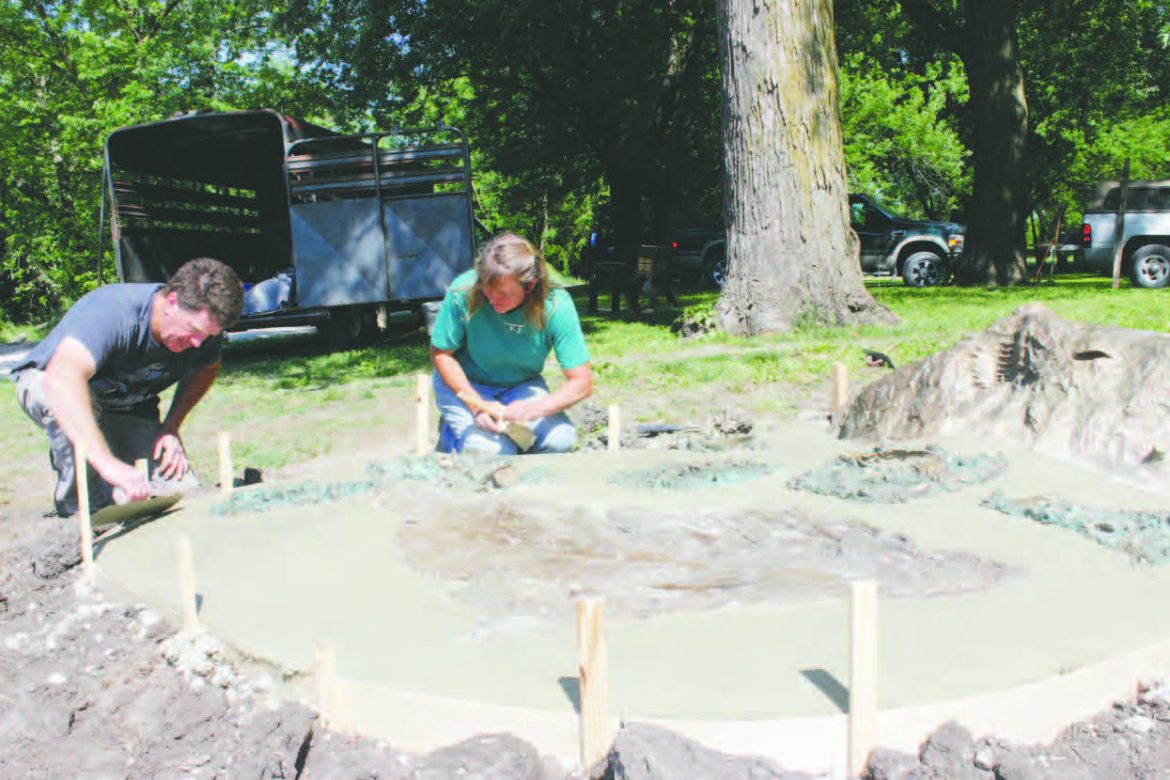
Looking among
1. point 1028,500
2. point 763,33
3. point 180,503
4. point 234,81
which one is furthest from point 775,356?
point 234,81

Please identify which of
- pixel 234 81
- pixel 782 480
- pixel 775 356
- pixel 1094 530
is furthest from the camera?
pixel 234 81

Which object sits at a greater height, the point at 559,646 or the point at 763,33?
the point at 763,33

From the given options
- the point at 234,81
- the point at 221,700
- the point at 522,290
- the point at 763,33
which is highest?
the point at 234,81

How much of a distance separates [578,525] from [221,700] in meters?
1.54

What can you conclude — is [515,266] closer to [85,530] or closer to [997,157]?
[85,530]

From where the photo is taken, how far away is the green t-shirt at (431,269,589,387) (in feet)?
16.5

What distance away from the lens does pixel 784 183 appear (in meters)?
9.55

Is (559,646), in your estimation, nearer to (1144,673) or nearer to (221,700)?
(221,700)

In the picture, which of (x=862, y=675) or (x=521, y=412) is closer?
(x=862, y=675)

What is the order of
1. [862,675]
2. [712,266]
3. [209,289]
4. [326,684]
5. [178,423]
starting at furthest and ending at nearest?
[712,266]
[178,423]
[209,289]
[326,684]
[862,675]

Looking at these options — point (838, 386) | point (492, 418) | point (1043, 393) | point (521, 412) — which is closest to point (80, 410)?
point (492, 418)

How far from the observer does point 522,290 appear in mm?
4695

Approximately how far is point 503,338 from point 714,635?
256cm

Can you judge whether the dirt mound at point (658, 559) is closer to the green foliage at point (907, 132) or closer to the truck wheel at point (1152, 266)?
the truck wheel at point (1152, 266)
